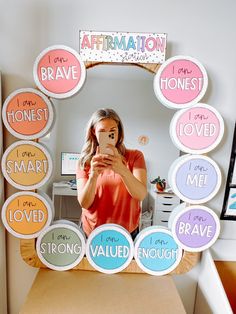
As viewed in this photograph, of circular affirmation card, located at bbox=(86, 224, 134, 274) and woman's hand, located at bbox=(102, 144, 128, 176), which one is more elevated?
woman's hand, located at bbox=(102, 144, 128, 176)

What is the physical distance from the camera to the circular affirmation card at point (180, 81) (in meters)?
1.03

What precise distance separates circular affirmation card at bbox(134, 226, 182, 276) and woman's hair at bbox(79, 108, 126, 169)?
1.12 feet

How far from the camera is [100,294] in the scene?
1.04 metres

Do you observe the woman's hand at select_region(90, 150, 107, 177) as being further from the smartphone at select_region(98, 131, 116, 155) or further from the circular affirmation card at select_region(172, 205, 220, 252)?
the circular affirmation card at select_region(172, 205, 220, 252)

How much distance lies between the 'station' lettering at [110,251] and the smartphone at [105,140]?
1.24ft

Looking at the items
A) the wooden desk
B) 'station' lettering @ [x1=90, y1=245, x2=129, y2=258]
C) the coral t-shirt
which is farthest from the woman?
the wooden desk

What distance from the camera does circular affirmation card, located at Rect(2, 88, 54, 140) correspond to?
1.05m

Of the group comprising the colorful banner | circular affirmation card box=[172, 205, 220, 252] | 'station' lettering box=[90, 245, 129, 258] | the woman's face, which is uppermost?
the colorful banner

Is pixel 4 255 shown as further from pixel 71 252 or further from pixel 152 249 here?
pixel 152 249

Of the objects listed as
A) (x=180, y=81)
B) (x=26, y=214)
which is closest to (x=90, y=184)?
(x=26, y=214)

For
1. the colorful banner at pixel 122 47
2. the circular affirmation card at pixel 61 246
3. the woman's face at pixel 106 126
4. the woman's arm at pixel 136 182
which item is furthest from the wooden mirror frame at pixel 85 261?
the colorful banner at pixel 122 47

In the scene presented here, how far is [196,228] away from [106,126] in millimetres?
534

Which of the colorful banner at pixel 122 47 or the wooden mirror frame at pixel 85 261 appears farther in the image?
the wooden mirror frame at pixel 85 261

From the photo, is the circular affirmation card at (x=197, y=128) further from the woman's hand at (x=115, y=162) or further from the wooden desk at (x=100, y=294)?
the wooden desk at (x=100, y=294)
